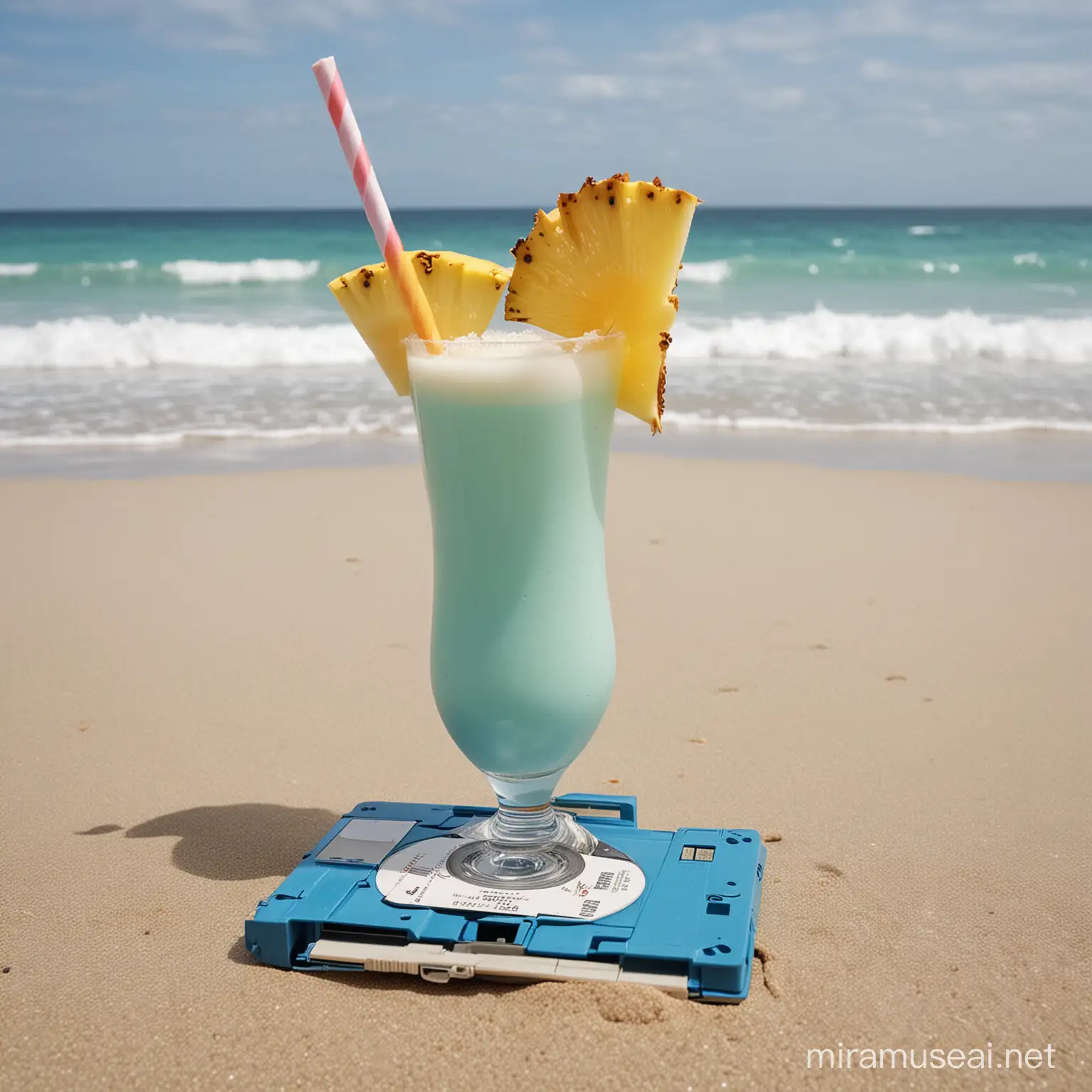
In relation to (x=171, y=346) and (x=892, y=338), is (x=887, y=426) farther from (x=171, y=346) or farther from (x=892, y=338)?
(x=171, y=346)

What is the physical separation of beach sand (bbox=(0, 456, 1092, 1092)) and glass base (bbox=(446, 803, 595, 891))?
0.23 metres

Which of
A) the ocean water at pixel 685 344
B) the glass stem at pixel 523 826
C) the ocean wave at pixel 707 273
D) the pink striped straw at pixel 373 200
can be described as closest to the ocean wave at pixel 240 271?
the ocean water at pixel 685 344

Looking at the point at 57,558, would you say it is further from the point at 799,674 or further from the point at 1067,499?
the point at 1067,499

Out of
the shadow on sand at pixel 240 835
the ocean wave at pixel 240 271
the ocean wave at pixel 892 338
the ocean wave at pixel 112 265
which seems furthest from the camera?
the ocean wave at pixel 112 265

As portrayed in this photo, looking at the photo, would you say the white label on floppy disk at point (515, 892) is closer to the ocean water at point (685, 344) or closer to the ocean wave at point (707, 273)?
the ocean water at point (685, 344)

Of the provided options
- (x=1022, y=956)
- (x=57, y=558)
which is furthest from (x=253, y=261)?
(x=1022, y=956)

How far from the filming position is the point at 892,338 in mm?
12469

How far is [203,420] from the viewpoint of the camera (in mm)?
7566

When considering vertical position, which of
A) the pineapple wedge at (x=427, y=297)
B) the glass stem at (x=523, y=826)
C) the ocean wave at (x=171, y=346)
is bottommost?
the ocean wave at (x=171, y=346)

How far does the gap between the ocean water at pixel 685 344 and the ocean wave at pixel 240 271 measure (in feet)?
0.19

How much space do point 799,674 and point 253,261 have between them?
66.8 ft

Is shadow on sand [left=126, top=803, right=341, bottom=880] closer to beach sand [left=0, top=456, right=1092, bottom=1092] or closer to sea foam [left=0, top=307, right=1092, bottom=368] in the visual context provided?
beach sand [left=0, top=456, right=1092, bottom=1092]

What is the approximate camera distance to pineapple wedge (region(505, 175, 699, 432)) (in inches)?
76.7

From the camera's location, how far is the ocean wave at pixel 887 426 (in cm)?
709
